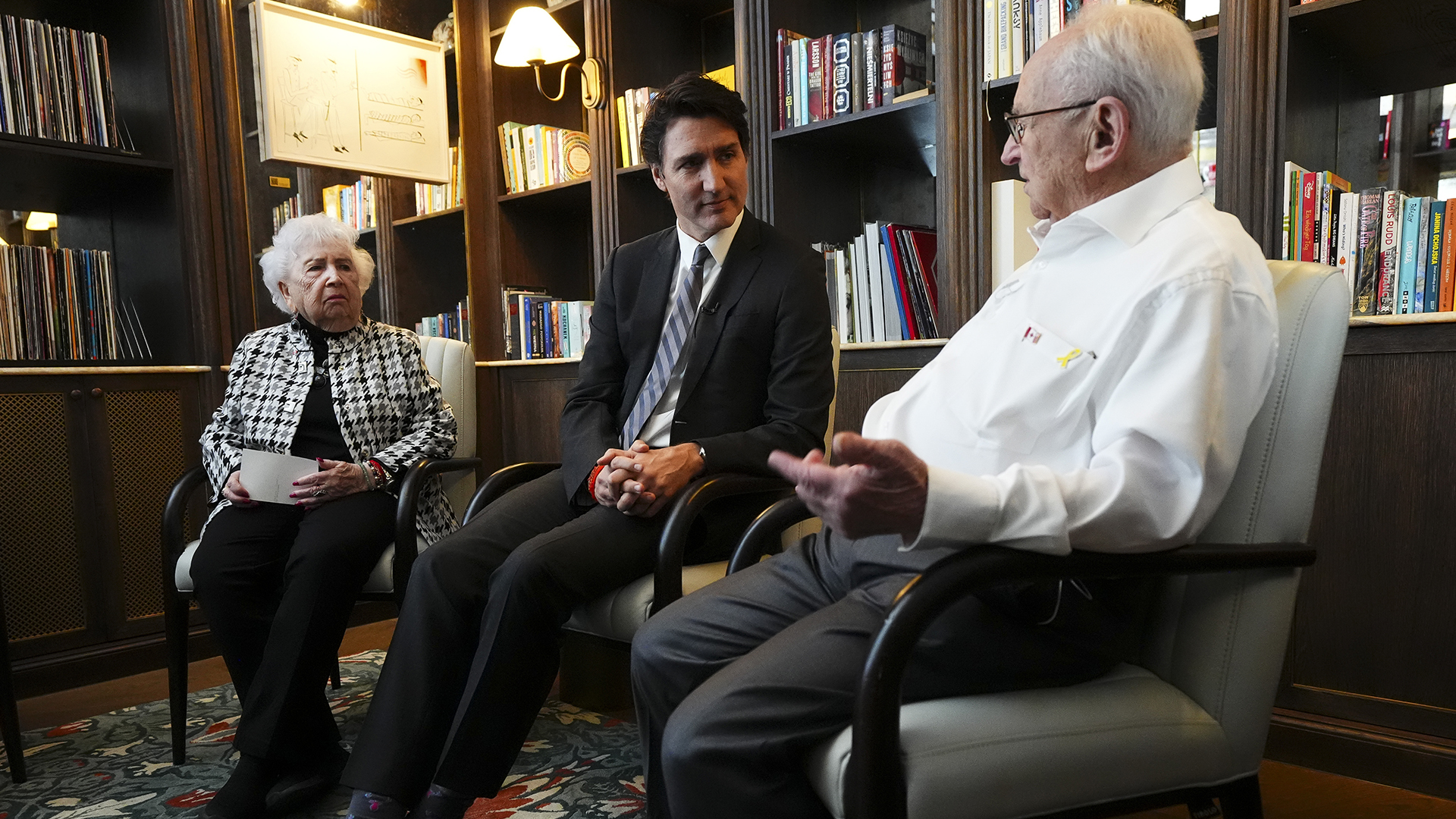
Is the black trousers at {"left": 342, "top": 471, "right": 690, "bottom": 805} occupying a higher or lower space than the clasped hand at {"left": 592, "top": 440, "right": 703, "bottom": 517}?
lower

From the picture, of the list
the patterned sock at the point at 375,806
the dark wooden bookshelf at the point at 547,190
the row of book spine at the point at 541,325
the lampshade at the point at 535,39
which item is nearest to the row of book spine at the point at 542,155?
the dark wooden bookshelf at the point at 547,190

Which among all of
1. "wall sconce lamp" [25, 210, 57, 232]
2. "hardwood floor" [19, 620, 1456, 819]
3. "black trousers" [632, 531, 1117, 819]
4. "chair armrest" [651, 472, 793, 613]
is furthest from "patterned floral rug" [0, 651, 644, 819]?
"wall sconce lamp" [25, 210, 57, 232]

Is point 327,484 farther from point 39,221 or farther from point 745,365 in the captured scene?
point 39,221

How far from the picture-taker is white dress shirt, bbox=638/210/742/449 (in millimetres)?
1828

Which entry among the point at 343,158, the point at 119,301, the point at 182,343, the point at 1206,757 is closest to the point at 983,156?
the point at 1206,757

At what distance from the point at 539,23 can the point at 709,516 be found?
2.10 m

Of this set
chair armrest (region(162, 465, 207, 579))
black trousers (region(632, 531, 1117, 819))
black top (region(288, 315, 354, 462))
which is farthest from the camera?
black top (region(288, 315, 354, 462))

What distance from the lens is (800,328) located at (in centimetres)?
179

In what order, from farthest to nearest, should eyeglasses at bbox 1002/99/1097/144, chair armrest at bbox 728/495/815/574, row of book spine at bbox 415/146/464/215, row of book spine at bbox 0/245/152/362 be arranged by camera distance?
row of book spine at bbox 415/146/464/215
row of book spine at bbox 0/245/152/362
chair armrest at bbox 728/495/815/574
eyeglasses at bbox 1002/99/1097/144

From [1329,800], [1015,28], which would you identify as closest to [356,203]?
[1015,28]

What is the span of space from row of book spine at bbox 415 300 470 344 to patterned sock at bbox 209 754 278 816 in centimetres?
196

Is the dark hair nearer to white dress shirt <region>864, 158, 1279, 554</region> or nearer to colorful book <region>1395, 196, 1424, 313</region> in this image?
white dress shirt <region>864, 158, 1279, 554</region>

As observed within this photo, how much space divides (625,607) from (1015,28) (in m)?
1.55

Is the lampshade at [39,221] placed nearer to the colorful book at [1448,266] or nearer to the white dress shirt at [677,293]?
the white dress shirt at [677,293]
